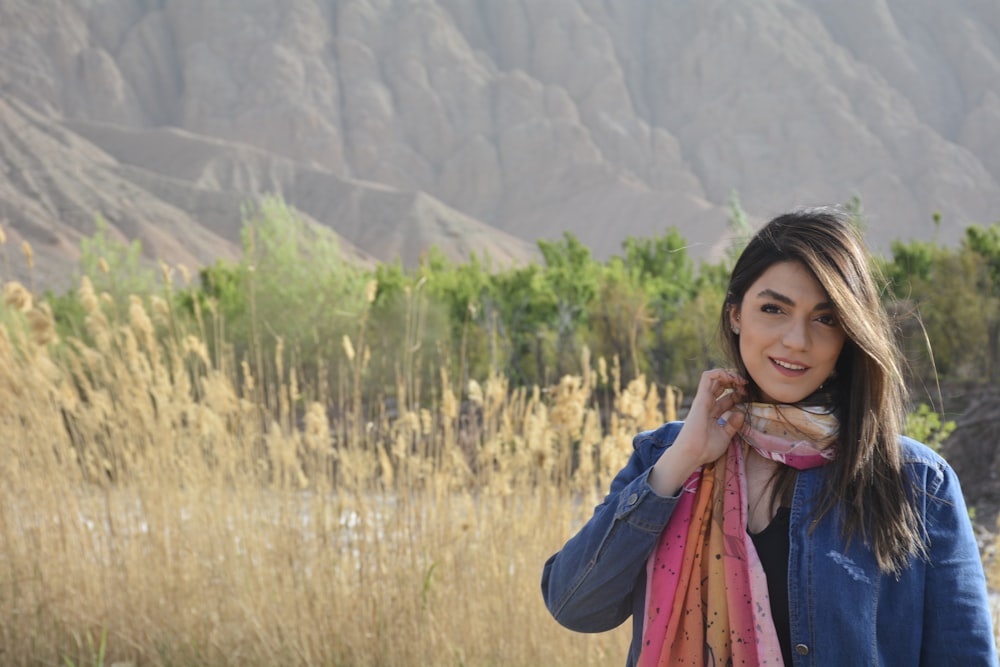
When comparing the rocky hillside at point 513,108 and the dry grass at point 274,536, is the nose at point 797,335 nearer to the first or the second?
the dry grass at point 274,536

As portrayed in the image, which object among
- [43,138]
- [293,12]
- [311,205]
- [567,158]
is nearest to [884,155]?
[567,158]

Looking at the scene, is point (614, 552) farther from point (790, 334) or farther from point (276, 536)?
point (276, 536)

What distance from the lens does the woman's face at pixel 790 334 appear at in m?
1.43

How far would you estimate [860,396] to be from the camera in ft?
4.72

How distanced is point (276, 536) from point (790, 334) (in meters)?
2.53

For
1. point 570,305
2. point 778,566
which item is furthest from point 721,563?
point 570,305

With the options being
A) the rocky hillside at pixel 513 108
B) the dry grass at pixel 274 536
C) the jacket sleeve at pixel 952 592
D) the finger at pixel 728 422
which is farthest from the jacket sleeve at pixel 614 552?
the rocky hillside at pixel 513 108

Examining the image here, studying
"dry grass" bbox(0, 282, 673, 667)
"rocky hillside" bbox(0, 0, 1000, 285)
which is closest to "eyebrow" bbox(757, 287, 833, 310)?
"dry grass" bbox(0, 282, 673, 667)

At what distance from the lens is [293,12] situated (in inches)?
2430

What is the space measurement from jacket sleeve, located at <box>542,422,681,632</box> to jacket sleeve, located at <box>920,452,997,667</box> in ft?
1.17

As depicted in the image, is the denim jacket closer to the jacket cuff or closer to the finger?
the jacket cuff

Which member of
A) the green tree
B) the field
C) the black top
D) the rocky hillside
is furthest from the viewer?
the rocky hillside

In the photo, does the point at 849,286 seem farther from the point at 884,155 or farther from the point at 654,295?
the point at 884,155

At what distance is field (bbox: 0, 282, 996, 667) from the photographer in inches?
129
